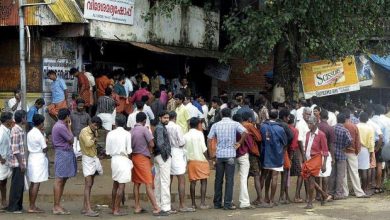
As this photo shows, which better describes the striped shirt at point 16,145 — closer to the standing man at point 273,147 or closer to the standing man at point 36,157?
the standing man at point 36,157

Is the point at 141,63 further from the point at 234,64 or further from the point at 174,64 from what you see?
the point at 234,64

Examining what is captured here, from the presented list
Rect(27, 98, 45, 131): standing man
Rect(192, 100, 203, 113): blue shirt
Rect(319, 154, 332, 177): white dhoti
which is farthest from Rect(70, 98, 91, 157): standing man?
Rect(319, 154, 332, 177): white dhoti

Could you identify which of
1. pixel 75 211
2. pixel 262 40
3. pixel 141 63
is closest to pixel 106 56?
pixel 141 63

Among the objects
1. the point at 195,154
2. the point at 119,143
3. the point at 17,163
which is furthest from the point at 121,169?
the point at 17,163

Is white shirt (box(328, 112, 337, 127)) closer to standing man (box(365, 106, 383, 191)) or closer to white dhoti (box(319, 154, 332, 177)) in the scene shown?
standing man (box(365, 106, 383, 191))

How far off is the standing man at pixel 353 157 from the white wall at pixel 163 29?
21.3ft

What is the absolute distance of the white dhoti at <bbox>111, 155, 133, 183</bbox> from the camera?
10.1 metres

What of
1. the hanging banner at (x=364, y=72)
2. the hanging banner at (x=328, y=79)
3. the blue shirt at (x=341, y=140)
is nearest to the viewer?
the blue shirt at (x=341, y=140)

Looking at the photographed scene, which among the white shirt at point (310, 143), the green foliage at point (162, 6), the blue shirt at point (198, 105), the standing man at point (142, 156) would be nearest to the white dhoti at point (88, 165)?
the standing man at point (142, 156)

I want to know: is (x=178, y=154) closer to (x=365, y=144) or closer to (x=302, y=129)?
(x=302, y=129)

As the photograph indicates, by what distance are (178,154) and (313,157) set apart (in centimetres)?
243

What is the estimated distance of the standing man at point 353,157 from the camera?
39.8 feet

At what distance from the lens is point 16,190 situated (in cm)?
1036

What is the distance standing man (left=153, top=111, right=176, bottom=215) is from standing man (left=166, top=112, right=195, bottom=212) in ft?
0.45
